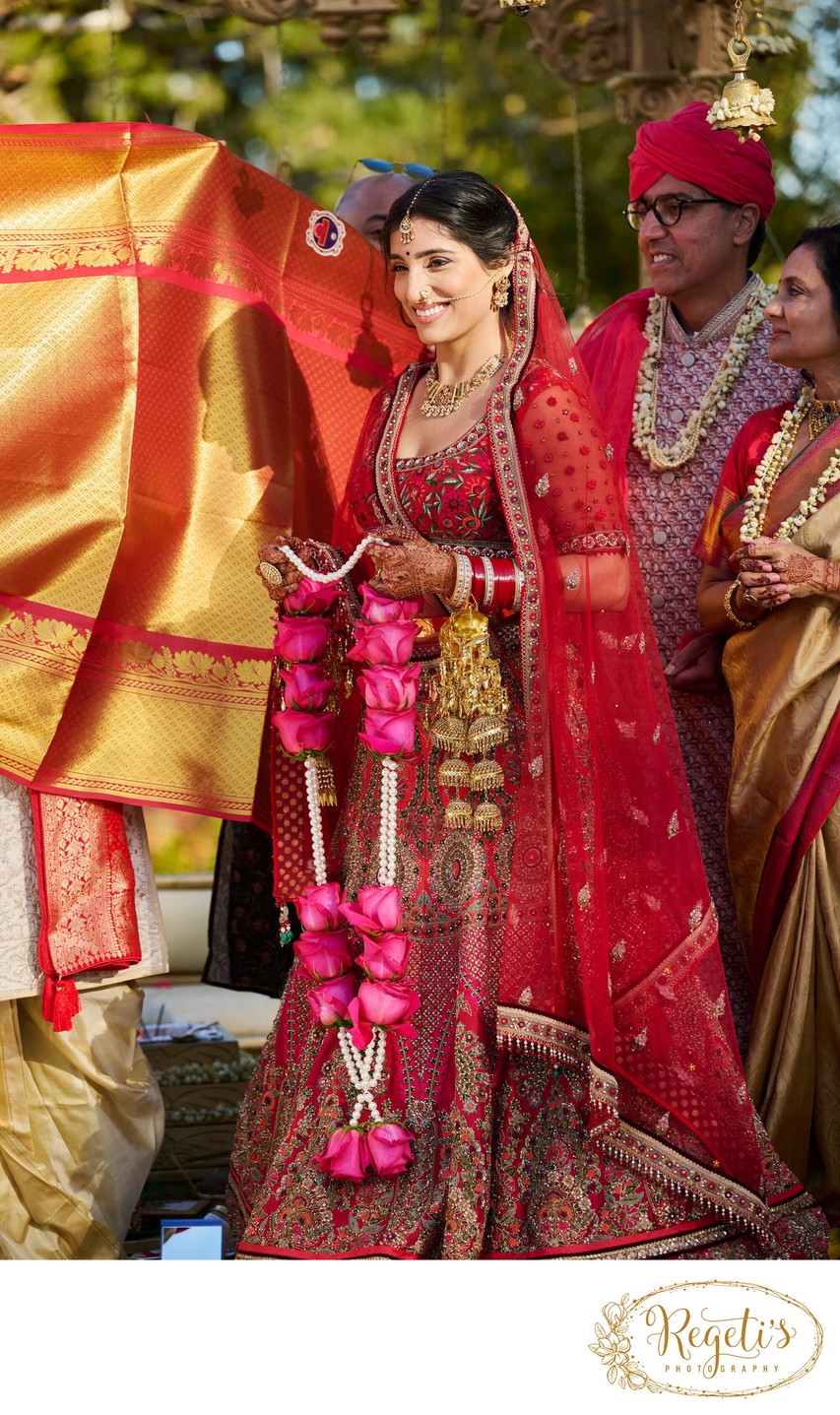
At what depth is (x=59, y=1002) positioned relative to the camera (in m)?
3.12

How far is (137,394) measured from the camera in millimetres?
3217

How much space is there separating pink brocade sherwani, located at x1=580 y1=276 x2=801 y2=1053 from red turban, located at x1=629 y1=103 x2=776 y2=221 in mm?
227

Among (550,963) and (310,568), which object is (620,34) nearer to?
(310,568)

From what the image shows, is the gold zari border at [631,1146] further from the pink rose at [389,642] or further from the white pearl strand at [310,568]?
the white pearl strand at [310,568]

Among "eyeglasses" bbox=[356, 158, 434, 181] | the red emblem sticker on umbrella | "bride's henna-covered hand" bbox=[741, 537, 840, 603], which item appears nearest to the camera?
"bride's henna-covered hand" bbox=[741, 537, 840, 603]

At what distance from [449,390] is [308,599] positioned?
1.51 feet

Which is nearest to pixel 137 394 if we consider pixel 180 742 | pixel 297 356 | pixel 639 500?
pixel 297 356

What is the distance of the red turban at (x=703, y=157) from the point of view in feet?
11.9

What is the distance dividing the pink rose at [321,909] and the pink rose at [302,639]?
421mm

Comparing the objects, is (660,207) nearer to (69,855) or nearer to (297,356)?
(297,356)

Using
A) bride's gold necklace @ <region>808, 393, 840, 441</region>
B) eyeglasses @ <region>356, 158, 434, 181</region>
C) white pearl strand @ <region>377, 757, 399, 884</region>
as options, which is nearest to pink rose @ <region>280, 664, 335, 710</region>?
Result: white pearl strand @ <region>377, 757, 399, 884</region>

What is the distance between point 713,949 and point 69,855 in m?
1.21
